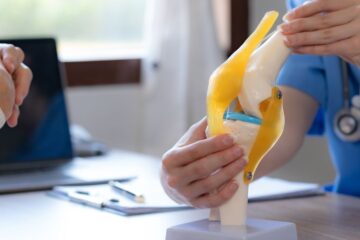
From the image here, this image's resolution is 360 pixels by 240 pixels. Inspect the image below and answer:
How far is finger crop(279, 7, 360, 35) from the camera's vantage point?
95cm

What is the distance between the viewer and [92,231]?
0.99m

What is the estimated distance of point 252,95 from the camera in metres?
0.84

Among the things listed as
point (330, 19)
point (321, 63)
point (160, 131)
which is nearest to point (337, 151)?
point (321, 63)

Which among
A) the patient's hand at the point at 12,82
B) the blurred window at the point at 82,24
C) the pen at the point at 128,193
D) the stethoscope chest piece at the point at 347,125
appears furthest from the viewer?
the blurred window at the point at 82,24

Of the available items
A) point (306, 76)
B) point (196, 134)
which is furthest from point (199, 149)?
point (306, 76)

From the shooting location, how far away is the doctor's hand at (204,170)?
2.81 ft

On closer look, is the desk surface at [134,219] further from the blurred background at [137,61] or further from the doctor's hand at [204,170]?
the blurred background at [137,61]

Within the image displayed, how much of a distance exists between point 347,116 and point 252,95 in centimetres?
54

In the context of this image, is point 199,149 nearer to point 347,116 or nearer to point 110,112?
point 347,116

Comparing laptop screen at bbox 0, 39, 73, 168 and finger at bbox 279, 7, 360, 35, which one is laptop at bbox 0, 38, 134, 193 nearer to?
laptop screen at bbox 0, 39, 73, 168

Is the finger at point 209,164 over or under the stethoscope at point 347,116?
over

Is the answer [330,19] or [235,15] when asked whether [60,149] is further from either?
[235,15]

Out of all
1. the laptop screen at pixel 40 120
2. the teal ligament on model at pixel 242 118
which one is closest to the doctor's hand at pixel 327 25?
the teal ligament on model at pixel 242 118

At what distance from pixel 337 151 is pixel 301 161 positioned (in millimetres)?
1083
